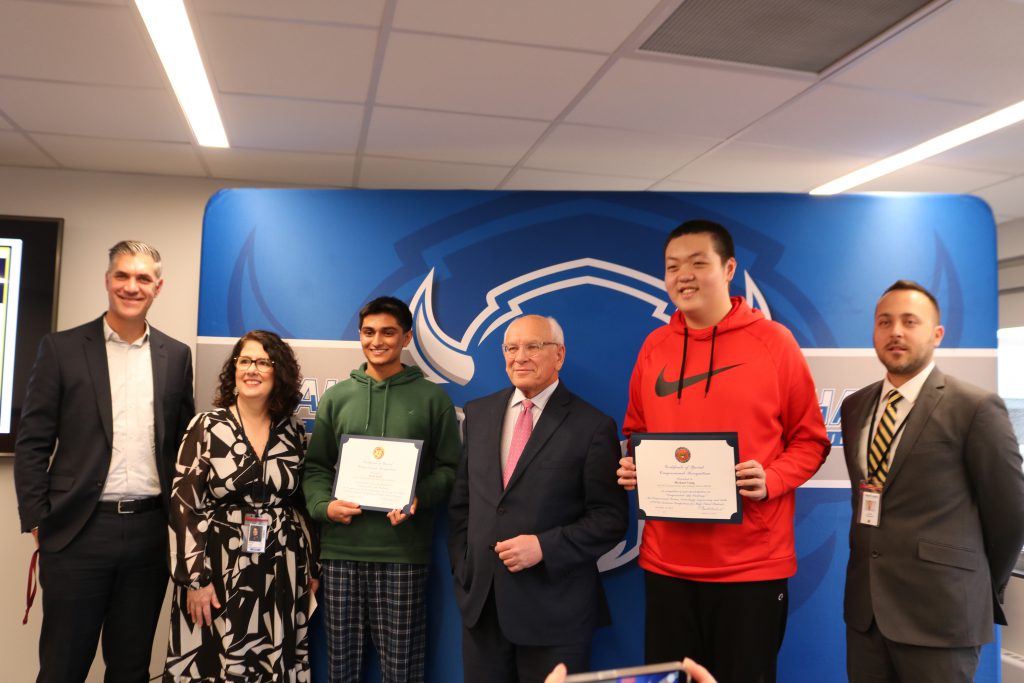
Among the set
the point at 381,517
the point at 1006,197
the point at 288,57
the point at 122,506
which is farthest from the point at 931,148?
the point at 122,506

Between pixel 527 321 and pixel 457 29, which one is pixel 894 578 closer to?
pixel 527 321

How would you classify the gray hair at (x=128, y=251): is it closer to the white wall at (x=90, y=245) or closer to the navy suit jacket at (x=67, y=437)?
the navy suit jacket at (x=67, y=437)

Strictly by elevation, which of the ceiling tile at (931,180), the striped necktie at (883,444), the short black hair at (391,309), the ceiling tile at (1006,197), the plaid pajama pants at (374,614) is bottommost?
the plaid pajama pants at (374,614)

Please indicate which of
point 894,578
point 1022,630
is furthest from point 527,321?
point 1022,630

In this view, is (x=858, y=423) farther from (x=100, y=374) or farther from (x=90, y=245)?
(x=90, y=245)

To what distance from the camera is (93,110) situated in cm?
343

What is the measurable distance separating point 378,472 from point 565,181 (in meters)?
2.46

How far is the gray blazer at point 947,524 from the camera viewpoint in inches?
87.9

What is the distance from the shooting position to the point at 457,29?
2615mm

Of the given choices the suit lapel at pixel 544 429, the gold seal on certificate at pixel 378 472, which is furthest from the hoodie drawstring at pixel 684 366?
the gold seal on certificate at pixel 378 472

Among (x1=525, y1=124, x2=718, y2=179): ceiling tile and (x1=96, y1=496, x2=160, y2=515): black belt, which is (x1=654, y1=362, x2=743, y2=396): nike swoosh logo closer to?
(x1=525, y1=124, x2=718, y2=179): ceiling tile

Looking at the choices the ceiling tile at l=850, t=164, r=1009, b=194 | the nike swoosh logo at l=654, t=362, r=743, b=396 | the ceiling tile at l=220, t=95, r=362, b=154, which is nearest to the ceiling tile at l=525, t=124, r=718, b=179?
the ceiling tile at l=220, t=95, r=362, b=154

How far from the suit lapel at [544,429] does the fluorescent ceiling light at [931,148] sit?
2139 millimetres

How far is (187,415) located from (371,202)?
4.13 feet
